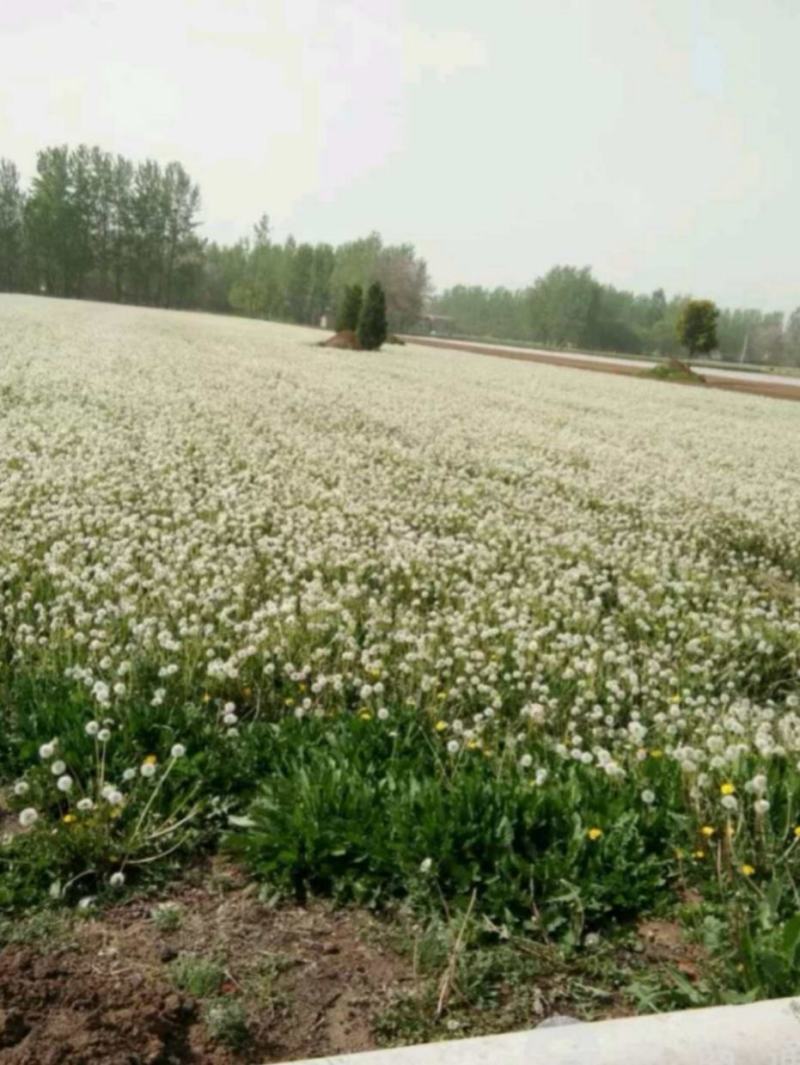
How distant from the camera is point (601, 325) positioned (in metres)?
125

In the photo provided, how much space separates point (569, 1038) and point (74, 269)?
356 feet

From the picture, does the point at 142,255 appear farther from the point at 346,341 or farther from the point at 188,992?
the point at 188,992

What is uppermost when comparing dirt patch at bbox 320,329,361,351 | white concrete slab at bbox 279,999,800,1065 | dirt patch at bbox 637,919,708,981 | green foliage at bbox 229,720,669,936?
dirt patch at bbox 320,329,361,351

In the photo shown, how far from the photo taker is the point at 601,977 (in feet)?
10.6

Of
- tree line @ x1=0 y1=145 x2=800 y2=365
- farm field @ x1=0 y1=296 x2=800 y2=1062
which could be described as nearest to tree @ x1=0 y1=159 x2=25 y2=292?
tree line @ x1=0 y1=145 x2=800 y2=365

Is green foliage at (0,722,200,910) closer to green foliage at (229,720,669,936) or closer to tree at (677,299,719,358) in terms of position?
green foliage at (229,720,669,936)

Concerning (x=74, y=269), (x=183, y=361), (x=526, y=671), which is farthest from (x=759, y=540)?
(x=74, y=269)

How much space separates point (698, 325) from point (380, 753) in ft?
219

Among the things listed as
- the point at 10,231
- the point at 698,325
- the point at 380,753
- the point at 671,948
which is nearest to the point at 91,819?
the point at 380,753

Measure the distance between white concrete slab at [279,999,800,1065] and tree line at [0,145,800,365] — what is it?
90.6 meters

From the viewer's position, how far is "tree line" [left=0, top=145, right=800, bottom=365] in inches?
3861

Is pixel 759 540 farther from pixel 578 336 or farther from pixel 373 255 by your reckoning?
pixel 578 336

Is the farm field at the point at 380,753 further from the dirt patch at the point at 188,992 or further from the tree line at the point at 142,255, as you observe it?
the tree line at the point at 142,255

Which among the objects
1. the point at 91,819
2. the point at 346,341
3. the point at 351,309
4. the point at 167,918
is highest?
the point at 351,309
